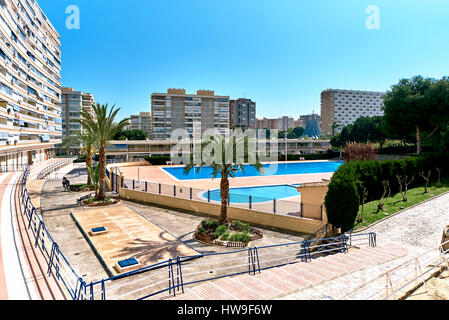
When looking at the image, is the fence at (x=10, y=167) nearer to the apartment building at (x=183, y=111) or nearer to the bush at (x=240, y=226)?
the bush at (x=240, y=226)

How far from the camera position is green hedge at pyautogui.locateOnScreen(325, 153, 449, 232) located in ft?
46.7

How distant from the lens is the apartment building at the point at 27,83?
3500cm

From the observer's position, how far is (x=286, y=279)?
27.5 feet

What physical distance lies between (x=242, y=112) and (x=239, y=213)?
144m

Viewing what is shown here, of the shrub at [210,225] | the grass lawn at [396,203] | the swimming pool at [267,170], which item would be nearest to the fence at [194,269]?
the grass lawn at [396,203]

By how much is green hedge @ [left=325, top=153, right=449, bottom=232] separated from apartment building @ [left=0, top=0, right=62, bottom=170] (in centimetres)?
3328

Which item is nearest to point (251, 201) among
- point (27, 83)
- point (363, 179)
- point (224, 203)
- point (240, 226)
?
point (224, 203)

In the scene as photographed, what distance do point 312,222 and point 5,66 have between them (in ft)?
127

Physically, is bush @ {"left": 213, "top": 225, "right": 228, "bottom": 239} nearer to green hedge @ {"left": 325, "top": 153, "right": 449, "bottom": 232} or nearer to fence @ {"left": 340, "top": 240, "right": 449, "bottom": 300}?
green hedge @ {"left": 325, "top": 153, "right": 449, "bottom": 232}

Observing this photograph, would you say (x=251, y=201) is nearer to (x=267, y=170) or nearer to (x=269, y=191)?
A: (x=269, y=191)

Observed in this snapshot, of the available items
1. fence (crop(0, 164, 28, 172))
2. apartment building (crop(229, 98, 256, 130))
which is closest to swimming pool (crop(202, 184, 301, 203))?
fence (crop(0, 164, 28, 172))

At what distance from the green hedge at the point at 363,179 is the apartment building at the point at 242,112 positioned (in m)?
130

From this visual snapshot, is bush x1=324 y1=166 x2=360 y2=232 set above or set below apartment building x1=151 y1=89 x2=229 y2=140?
below
